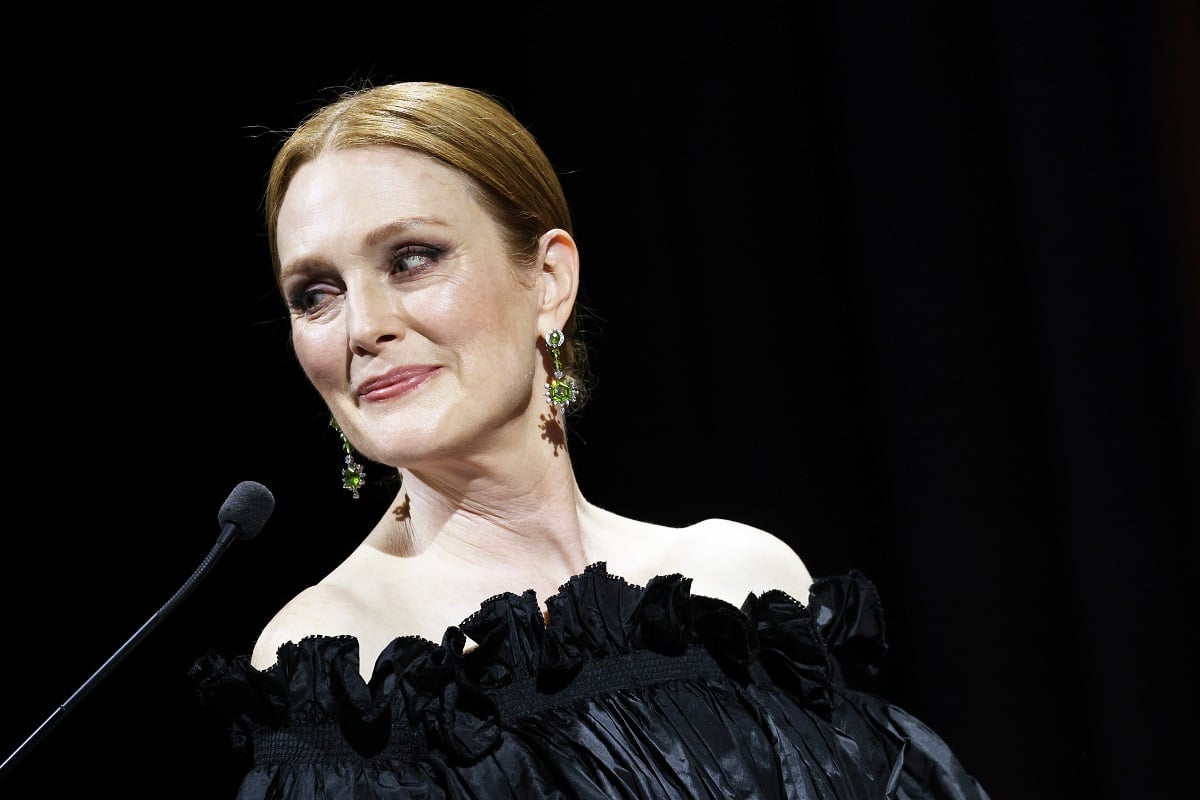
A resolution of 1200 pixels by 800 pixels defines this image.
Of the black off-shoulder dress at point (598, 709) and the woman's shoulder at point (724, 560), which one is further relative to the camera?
the woman's shoulder at point (724, 560)

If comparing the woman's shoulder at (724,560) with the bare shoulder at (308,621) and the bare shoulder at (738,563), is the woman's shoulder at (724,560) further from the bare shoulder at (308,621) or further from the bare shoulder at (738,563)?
the bare shoulder at (308,621)

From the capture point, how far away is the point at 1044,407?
2066 millimetres

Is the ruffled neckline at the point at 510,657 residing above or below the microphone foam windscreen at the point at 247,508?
below

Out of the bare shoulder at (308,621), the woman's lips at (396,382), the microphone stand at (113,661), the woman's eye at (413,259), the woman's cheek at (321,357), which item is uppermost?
the woman's eye at (413,259)

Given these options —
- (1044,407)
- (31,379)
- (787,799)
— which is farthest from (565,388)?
(1044,407)

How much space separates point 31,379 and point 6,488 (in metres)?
0.15

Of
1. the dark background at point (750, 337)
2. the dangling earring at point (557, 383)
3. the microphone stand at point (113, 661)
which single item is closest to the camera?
the microphone stand at point (113, 661)

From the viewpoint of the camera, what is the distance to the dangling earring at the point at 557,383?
1.58m

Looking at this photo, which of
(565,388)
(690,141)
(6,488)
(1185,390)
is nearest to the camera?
(565,388)

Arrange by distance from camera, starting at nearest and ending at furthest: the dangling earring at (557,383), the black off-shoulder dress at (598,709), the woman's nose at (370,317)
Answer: the black off-shoulder dress at (598,709), the woman's nose at (370,317), the dangling earring at (557,383)

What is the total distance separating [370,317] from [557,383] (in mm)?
275

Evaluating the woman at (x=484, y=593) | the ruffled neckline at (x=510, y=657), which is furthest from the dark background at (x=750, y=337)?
the ruffled neckline at (x=510, y=657)

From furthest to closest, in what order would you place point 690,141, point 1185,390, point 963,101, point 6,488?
point 690,141
point 963,101
point 1185,390
point 6,488

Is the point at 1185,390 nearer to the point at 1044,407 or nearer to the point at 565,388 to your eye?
the point at 1044,407
